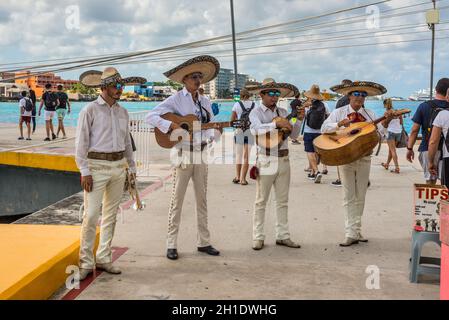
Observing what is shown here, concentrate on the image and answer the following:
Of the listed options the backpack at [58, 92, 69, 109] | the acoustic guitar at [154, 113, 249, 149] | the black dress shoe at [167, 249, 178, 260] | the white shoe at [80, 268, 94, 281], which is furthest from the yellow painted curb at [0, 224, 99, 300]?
the backpack at [58, 92, 69, 109]

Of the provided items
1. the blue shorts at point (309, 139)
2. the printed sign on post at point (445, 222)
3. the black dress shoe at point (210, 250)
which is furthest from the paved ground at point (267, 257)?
the blue shorts at point (309, 139)

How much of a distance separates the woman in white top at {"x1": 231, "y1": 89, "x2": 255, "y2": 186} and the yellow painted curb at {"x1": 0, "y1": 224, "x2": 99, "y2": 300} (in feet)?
14.5

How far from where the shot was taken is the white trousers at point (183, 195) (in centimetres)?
515

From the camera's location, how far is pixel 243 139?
358 inches

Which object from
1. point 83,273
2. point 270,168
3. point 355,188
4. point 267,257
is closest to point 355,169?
point 355,188

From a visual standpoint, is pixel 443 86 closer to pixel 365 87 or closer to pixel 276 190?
pixel 365 87

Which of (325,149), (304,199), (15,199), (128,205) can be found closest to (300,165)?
(304,199)

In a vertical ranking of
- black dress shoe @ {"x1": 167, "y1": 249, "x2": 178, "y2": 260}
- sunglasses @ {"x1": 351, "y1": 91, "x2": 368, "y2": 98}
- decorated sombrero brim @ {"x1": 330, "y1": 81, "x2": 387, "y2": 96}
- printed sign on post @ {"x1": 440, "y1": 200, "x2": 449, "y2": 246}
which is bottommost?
black dress shoe @ {"x1": 167, "y1": 249, "x2": 178, "y2": 260}

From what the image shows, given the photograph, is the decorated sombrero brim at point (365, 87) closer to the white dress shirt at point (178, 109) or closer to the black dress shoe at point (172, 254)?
the white dress shirt at point (178, 109)

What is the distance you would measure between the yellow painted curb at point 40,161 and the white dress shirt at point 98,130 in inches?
277

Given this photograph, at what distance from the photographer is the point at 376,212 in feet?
23.7

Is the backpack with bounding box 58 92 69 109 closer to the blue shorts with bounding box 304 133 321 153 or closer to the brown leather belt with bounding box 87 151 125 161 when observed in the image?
the blue shorts with bounding box 304 133 321 153

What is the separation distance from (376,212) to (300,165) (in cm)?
483

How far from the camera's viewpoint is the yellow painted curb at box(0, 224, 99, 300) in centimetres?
361
